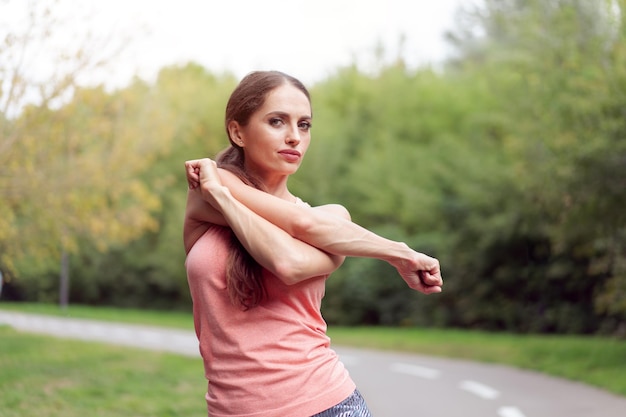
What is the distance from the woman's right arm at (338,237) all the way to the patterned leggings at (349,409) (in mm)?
288

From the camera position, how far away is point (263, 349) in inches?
79.0

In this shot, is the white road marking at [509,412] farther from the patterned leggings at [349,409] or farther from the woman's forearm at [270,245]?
the woman's forearm at [270,245]

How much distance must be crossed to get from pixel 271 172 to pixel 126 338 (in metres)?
18.9

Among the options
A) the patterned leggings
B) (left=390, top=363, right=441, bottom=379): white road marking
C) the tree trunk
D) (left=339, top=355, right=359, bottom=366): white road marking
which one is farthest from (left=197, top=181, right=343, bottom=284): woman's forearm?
the tree trunk

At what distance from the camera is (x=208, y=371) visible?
Answer: 2.08m

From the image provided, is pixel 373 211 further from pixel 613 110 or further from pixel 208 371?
pixel 208 371

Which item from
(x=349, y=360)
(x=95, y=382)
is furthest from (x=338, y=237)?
(x=349, y=360)

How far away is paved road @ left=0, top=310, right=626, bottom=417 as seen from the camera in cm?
928

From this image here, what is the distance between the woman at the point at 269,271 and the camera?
1991mm

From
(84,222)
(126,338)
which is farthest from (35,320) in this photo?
(84,222)

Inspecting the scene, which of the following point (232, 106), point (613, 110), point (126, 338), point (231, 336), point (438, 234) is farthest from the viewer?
point (438, 234)

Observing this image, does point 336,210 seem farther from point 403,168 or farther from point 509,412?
point 403,168

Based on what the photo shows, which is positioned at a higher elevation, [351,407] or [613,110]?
[613,110]

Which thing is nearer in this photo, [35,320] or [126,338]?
[126,338]
